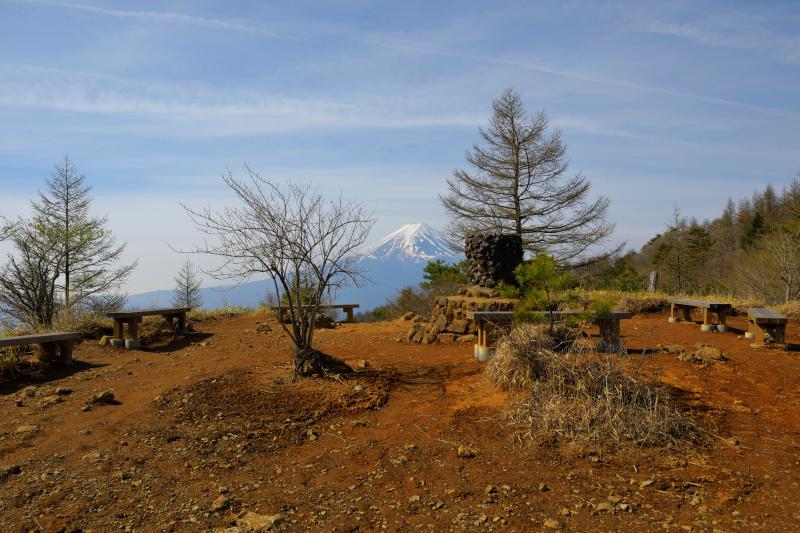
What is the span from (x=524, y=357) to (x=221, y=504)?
3.22 meters

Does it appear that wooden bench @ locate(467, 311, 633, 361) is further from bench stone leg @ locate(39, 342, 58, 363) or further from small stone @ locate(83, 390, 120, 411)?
bench stone leg @ locate(39, 342, 58, 363)

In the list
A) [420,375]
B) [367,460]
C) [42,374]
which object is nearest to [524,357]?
[420,375]

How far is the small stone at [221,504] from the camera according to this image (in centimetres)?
330

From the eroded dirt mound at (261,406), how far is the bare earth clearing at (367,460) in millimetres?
23

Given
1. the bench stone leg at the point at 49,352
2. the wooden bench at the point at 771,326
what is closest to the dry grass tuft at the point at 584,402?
the wooden bench at the point at 771,326

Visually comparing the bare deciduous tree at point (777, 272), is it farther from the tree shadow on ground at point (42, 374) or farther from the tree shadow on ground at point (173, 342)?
the tree shadow on ground at point (42, 374)

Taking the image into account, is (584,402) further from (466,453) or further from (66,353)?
(66,353)

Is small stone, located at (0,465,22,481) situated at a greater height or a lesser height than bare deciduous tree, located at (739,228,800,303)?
lesser

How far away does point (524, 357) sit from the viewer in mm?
5355

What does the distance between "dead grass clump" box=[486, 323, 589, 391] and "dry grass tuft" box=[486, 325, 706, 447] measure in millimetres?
10

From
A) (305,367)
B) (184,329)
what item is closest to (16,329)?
(184,329)

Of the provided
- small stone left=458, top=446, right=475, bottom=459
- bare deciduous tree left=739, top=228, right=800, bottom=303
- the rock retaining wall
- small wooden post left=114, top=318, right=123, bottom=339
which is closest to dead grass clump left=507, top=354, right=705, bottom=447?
small stone left=458, top=446, right=475, bottom=459

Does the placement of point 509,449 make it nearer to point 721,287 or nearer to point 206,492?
point 206,492

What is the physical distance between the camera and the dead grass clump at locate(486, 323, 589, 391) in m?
5.22
